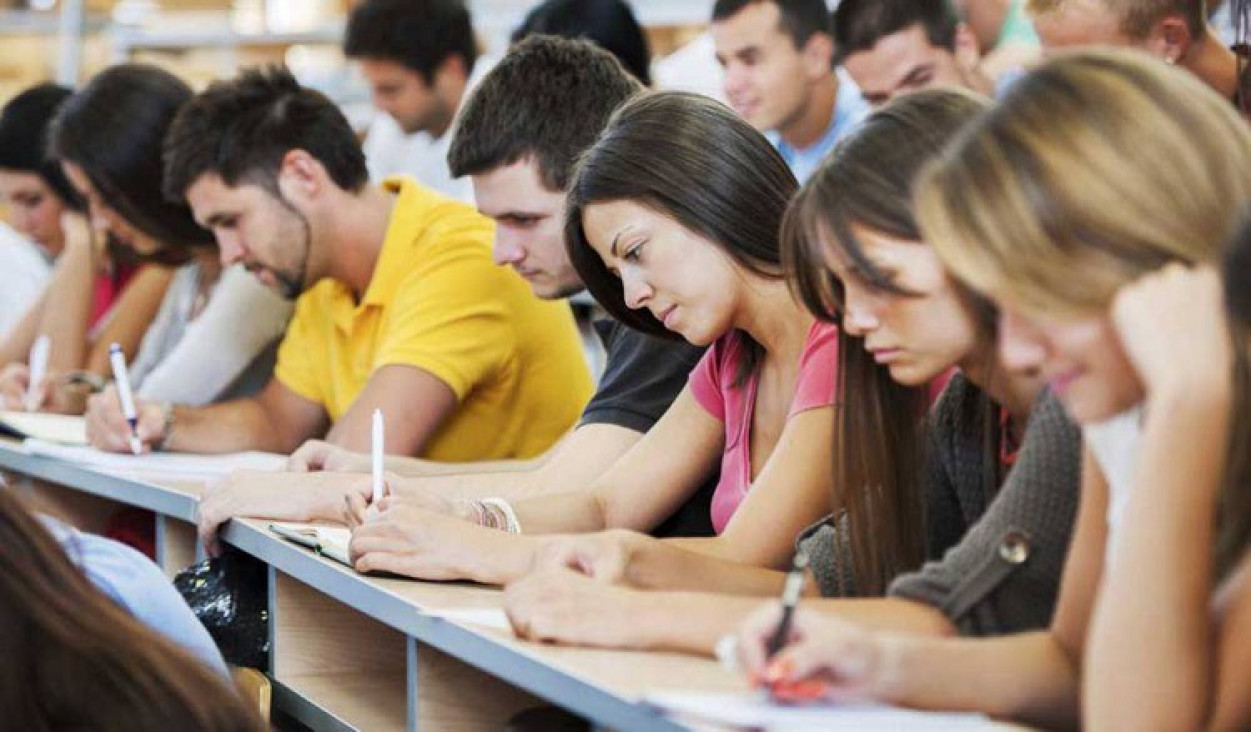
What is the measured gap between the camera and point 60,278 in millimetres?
4824

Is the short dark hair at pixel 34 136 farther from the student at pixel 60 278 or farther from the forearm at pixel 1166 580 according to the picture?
the forearm at pixel 1166 580

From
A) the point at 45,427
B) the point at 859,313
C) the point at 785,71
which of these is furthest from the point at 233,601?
the point at 785,71

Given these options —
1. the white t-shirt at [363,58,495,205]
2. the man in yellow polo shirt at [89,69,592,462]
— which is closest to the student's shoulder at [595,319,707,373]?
the man in yellow polo shirt at [89,69,592,462]

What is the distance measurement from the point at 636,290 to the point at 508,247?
2.29ft

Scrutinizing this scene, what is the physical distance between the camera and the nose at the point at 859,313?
174 centimetres

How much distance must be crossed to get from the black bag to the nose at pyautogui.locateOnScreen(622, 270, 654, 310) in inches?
28.2

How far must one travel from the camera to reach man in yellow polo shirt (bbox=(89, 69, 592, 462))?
3.30m

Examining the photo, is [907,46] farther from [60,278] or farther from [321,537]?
[321,537]

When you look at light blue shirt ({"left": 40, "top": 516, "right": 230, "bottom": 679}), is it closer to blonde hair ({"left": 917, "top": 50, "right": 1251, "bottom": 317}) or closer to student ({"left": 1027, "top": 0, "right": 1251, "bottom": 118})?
A: blonde hair ({"left": 917, "top": 50, "right": 1251, "bottom": 317})

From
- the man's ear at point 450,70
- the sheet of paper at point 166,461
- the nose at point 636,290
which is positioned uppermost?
the nose at point 636,290

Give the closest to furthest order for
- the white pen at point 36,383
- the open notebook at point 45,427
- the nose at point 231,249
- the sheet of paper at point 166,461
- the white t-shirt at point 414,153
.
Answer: the sheet of paper at point 166,461, the nose at point 231,249, the open notebook at point 45,427, the white pen at point 36,383, the white t-shirt at point 414,153

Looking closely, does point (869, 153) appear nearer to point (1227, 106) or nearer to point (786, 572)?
point (1227, 106)

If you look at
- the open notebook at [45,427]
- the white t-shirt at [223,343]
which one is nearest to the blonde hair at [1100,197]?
the open notebook at [45,427]

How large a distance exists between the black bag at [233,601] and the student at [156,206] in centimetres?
131
